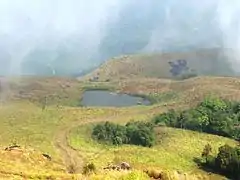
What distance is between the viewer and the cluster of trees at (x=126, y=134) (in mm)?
119188

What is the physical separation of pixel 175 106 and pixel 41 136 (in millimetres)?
70365

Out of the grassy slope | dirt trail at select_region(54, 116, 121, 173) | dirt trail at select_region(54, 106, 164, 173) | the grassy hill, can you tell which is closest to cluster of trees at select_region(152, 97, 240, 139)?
the grassy slope

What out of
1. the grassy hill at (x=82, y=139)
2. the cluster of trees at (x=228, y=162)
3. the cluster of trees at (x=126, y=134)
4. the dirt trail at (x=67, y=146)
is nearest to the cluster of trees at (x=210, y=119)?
the grassy hill at (x=82, y=139)

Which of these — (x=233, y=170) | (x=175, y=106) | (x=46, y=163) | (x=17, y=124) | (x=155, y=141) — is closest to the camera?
(x=46, y=163)

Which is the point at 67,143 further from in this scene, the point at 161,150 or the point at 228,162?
the point at 228,162

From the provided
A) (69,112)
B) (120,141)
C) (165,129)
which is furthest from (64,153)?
(69,112)

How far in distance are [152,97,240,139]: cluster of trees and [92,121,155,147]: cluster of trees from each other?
17.8 meters

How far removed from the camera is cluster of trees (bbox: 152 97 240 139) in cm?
13625

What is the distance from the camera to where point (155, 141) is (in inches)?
4732

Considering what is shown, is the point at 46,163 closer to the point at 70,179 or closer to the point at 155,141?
the point at 70,179

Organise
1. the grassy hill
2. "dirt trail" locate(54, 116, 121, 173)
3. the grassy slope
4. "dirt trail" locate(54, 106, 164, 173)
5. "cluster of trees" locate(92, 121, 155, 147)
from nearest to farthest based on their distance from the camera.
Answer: the grassy slope < the grassy hill < "dirt trail" locate(54, 106, 164, 173) < "dirt trail" locate(54, 116, 121, 173) < "cluster of trees" locate(92, 121, 155, 147)

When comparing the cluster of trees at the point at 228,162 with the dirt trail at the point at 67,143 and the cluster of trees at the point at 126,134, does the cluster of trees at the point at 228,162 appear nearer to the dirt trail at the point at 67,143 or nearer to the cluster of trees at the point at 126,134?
the cluster of trees at the point at 126,134

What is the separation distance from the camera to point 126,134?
414ft

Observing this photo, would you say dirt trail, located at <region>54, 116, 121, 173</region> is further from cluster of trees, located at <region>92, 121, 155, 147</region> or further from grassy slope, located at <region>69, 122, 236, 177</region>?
cluster of trees, located at <region>92, 121, 155, 147</region>
